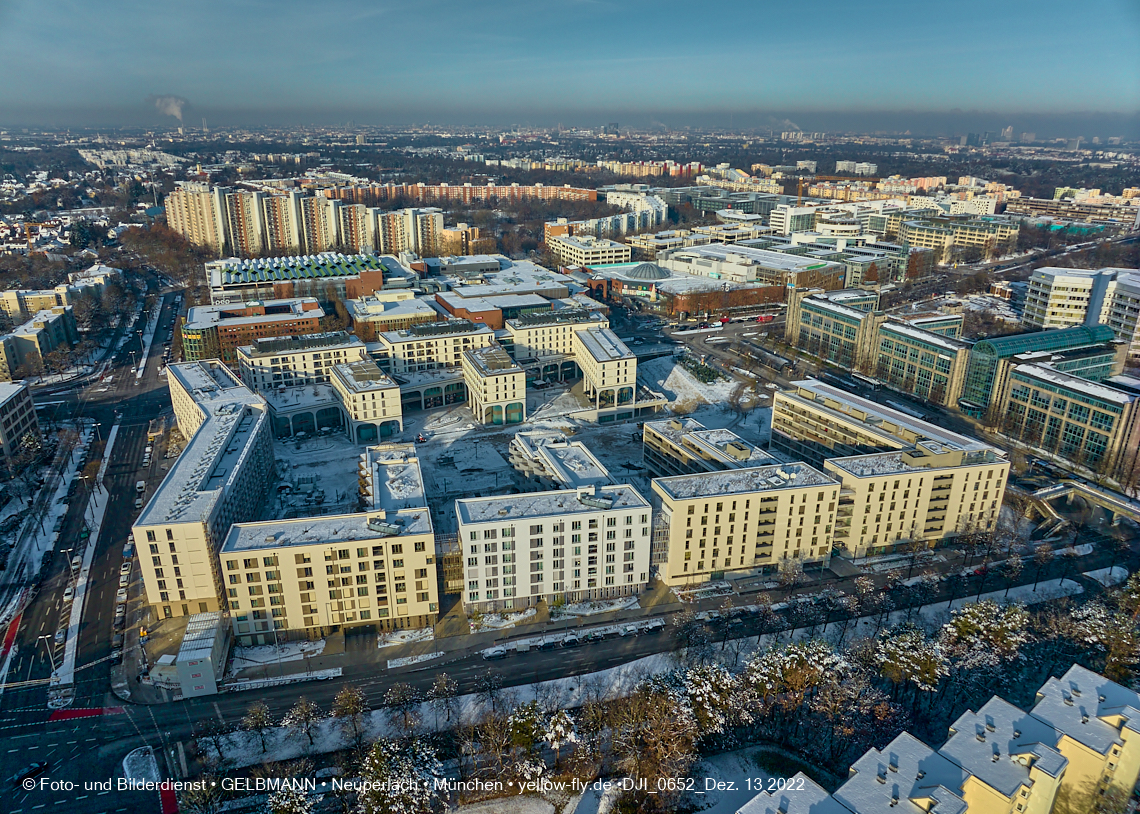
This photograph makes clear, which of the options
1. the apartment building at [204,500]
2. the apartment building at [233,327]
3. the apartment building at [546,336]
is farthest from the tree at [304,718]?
the apartment building at [233,327]

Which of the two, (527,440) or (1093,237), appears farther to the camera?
(1093,237)

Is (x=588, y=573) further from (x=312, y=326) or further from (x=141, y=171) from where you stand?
(x=141, y=171)

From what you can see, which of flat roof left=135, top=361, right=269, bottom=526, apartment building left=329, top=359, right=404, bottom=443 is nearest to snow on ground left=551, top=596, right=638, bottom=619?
flat roof left=135, top=361, right=269, bottom=526

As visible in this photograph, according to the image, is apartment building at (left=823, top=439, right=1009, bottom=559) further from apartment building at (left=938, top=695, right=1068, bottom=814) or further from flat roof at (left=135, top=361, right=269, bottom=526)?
flat roof at (left=135, top=361, right=269, bottom=526)

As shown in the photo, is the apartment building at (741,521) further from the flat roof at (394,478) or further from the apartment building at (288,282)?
the apartment building at (288,282)

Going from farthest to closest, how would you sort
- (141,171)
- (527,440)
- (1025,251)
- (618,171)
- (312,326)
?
(618,171), (141,171), (1025,251), (312,326), (527,440)

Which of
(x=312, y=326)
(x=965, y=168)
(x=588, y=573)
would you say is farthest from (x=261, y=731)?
(x=965, y=168)
